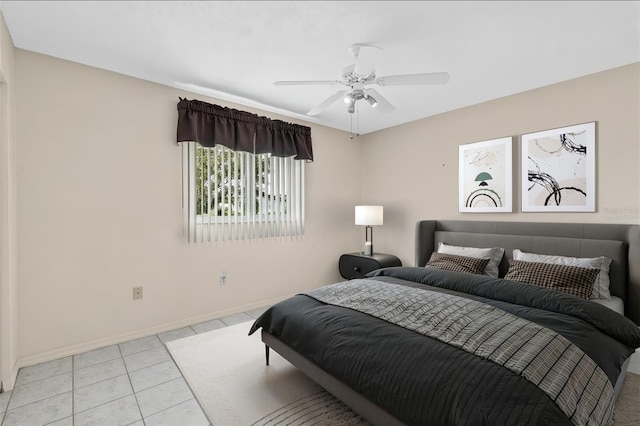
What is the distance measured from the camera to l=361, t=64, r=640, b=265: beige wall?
8.57 feet

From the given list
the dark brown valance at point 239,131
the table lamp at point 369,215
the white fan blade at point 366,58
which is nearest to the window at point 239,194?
the dark brown valance at point 239,131

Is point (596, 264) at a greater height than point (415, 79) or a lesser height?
lesser

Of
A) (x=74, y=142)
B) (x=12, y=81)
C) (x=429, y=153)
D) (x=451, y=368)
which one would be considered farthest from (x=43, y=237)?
(x=429, y=153)

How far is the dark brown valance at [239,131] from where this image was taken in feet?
10.3

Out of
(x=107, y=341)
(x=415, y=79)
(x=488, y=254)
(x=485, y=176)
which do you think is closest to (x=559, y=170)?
(x=485, y=176)

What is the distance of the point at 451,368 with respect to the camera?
1.35 m

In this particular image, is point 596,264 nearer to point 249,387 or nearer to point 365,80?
point 365,80

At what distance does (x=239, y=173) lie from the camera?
3574mm

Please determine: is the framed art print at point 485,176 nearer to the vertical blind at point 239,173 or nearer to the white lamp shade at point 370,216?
the white lamp shade at point 370,216

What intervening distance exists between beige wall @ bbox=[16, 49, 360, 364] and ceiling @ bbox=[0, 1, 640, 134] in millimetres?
297

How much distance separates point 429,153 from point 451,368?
10.3 feet

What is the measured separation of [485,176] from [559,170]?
68 centimetres

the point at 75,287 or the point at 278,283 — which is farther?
the point at 278,283

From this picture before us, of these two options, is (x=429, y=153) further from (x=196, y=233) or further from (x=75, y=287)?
(x=75, y=287)
